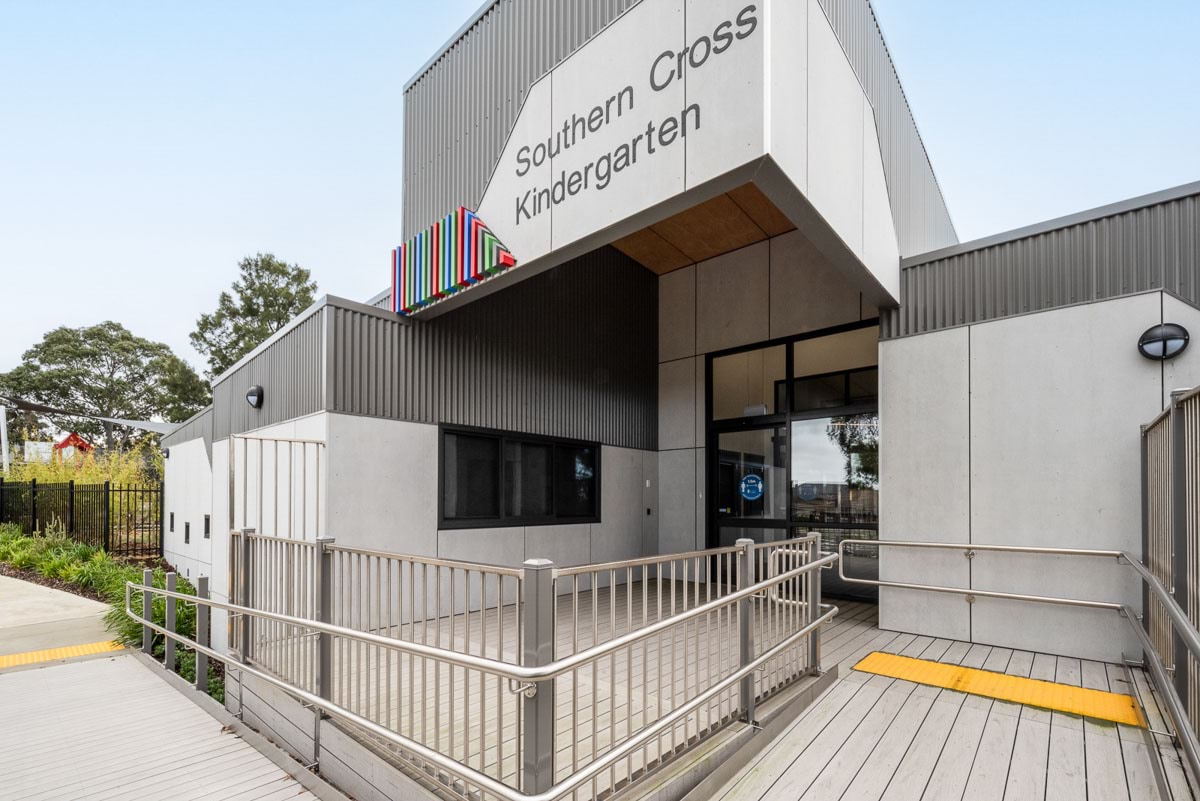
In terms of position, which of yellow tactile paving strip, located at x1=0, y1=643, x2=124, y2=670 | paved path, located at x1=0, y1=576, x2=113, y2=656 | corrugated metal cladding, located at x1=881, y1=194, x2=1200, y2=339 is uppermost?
corrugated metal cladding, located at x1=881, y1=194, x2=1200, y2=339

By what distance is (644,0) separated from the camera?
399 centimetres

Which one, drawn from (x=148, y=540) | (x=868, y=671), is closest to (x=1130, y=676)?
(x=868, y=671)

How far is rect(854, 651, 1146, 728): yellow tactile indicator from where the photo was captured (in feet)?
11.1

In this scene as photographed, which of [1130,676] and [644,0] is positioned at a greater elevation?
[644,0]

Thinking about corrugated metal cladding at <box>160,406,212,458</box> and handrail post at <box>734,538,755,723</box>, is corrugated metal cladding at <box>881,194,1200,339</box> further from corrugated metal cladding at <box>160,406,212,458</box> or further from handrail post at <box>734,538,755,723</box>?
corrugated metal cladding at <box>160,406,212,458</box>

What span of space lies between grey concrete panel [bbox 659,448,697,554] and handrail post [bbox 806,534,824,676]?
4157mm

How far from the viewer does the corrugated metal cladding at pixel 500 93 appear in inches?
187

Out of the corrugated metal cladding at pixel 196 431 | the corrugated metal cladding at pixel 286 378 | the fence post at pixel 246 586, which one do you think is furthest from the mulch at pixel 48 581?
the fence post at pixel 246 586

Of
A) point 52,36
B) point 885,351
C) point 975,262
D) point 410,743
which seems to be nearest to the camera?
point 410,743

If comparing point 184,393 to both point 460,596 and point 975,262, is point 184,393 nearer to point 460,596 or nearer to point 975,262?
point 460,596

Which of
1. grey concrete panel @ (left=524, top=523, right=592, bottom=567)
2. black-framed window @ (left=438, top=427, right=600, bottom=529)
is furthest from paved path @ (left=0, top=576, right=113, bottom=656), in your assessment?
grey concrete panel @ (left=524, top=523, right=592, bottom=567)

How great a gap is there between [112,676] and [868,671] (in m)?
7.00

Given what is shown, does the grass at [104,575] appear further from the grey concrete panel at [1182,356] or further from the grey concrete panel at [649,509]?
the grey concrete panel at [1182,356]

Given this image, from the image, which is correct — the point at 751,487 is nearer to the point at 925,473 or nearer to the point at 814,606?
the point at 925,473
